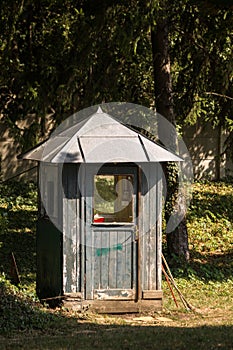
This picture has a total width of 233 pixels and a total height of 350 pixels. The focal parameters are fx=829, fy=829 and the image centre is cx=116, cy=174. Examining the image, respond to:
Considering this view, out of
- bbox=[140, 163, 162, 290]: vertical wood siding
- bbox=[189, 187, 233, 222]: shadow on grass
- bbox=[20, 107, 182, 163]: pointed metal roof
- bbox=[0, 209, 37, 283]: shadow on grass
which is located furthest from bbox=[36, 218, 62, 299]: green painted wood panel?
bbox=[189, 187, 233, 222]: shadow on grass

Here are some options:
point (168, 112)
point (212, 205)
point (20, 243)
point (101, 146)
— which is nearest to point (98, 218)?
point (101, 146)

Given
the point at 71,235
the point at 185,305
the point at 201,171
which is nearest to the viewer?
the point at 71,235

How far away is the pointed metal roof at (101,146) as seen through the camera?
1129 centimetres

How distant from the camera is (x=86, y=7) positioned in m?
15.7

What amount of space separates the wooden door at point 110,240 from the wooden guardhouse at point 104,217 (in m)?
0.01

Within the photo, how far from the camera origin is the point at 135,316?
11656mm

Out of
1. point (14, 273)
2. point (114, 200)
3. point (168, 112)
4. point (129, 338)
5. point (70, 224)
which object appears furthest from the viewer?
point (168, 112)

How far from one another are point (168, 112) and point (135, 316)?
202 inches

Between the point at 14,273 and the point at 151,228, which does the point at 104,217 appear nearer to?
the point at 151,228

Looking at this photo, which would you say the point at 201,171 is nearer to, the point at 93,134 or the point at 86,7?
the point at 86,7

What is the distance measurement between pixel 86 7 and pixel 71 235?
19.2 feet

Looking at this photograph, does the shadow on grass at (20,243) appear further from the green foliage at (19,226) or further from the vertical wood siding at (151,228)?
the vertical wood siding at (151,228)

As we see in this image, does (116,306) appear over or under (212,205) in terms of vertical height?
under

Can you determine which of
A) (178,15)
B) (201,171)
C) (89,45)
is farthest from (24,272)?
(201,171)
